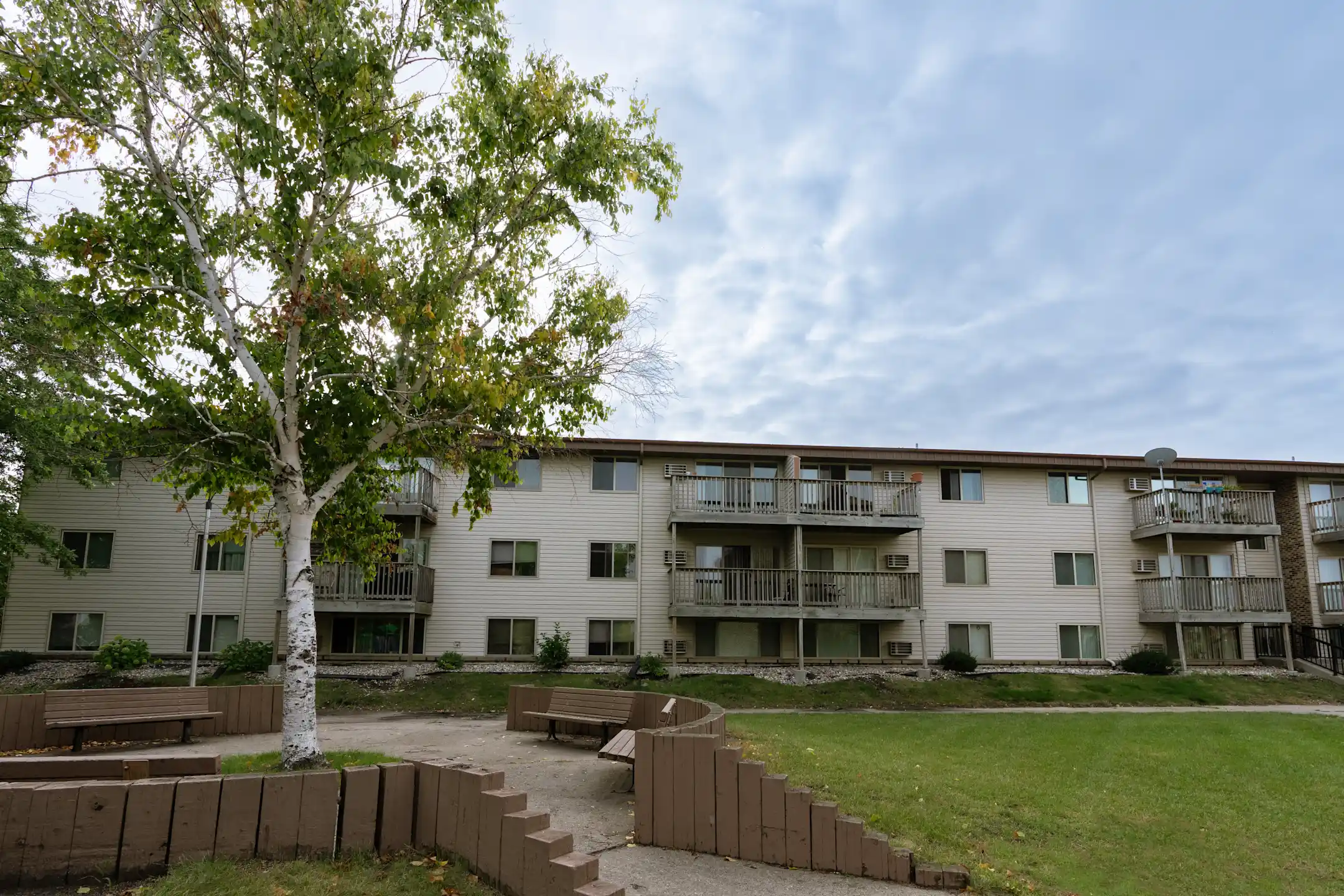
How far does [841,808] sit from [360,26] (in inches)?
398

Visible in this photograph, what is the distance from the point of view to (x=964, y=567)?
1075 inches

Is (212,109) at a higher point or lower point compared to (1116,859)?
higher

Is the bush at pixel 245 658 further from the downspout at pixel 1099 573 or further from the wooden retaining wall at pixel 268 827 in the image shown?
the downspout at pixel 1099 573

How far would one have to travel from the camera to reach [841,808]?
800 cm

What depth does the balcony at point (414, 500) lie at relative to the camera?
78.9ft

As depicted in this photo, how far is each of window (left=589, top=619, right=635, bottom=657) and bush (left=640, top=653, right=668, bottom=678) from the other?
5.93 ft

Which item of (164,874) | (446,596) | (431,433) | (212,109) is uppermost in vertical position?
(212,109)

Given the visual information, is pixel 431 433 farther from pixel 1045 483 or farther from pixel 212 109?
pixel 1045 483

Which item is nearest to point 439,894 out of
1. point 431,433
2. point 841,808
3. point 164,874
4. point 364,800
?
point 364,800

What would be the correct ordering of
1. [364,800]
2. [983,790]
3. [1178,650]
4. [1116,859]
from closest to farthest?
[364,800] → [1116,859] → [983,790] → [1178,650]

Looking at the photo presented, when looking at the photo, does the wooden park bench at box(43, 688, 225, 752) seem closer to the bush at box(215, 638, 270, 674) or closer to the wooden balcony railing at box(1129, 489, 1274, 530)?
the bush at box(215, 638, 270, 674)

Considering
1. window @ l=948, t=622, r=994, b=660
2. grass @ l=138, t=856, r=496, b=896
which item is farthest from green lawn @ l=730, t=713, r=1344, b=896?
window @ l=948, t=622, r=994, b=660

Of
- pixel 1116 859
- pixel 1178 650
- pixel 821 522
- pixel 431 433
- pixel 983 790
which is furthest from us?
pixel 1178 650

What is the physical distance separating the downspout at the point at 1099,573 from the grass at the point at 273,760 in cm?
2404
